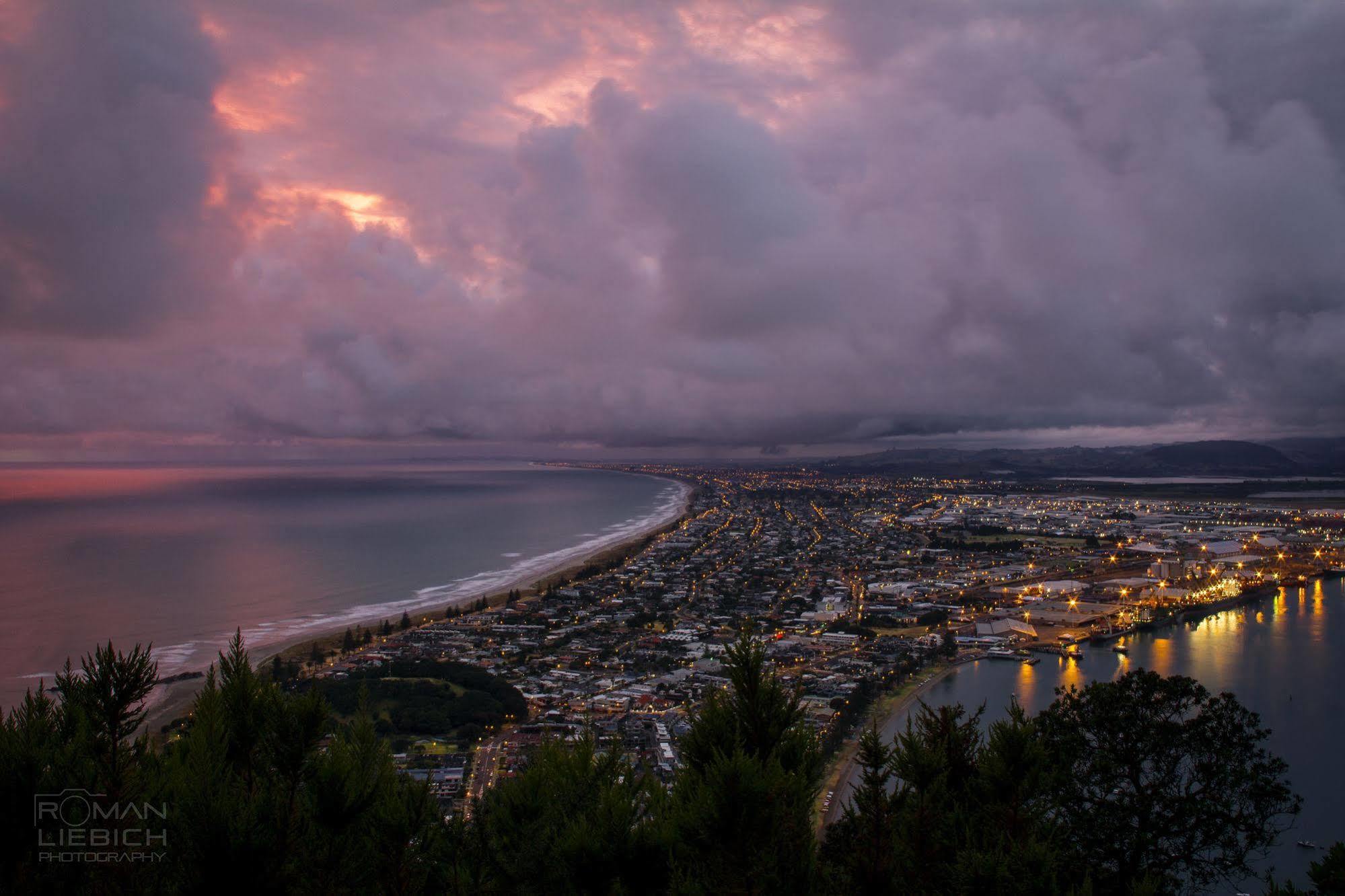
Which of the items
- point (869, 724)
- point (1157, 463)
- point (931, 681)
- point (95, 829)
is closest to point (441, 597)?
point (931, 681)

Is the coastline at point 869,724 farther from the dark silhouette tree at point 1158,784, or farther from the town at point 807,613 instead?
the dark silhouette tree at point 1158,784

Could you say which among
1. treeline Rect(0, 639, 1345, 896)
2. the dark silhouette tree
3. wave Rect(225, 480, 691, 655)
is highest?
treeline Rect(0, 639, 1345, 896)

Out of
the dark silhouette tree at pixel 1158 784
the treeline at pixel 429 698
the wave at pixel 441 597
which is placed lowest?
the wave at pixel 441 597

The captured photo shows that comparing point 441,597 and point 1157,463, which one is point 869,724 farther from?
point 1157,463

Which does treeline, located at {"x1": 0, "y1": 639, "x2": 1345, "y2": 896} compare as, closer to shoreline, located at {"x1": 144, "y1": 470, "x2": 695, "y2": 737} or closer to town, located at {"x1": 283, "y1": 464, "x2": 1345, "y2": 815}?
town, located at {"x1": 283, "y1": 464, "x2": 1345, "y2": 815}

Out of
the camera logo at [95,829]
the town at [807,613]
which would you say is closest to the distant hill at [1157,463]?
the town at [807,613]

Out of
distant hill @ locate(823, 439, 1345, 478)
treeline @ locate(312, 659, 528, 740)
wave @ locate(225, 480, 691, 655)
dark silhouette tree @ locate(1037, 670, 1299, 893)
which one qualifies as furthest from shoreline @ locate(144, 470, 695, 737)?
distant hill @ locate(823, 439, 1345, 478)
